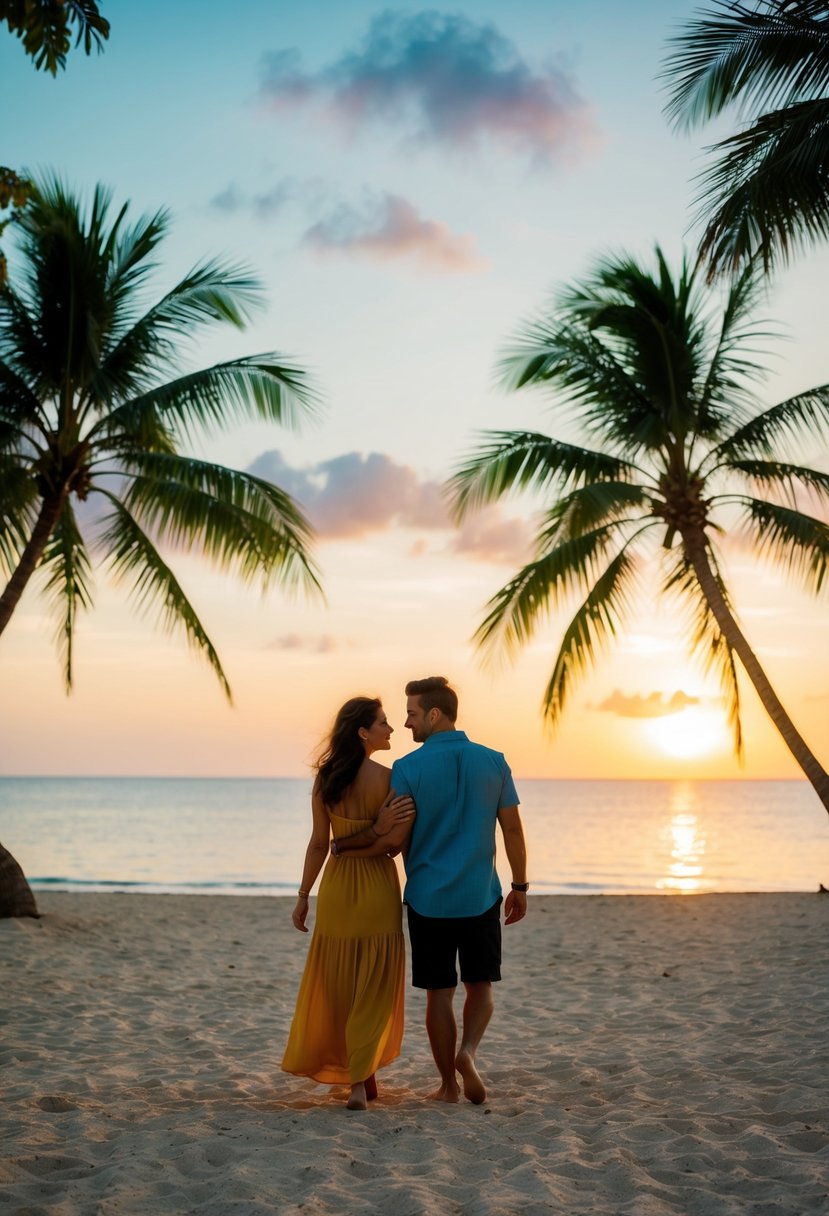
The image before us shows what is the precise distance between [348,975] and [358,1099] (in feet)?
1.64

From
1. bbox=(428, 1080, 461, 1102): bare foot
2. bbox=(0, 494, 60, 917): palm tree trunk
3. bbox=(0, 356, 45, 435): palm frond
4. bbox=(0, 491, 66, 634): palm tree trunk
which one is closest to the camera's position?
bbox=(428, 1080, 461, 1102): bare foot

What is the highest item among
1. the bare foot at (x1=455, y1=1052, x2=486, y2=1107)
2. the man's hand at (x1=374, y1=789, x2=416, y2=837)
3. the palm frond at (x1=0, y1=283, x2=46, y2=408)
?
the palm frond at (x1=0, y1=283, x2=46, y2=408)

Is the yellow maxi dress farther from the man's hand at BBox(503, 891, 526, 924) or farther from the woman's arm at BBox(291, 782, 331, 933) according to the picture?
the man's hand at BBox(503, 891, 526, 924)

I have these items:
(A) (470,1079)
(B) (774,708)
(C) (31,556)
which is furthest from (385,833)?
(B) (774,708)

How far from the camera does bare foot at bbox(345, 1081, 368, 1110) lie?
14.2 feet

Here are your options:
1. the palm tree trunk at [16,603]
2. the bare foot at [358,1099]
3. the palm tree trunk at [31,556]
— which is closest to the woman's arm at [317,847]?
the bare foot at [358,1099]

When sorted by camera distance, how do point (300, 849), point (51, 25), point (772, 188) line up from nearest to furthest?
point (51, 25)
point (772, 188)
point (300, 849)

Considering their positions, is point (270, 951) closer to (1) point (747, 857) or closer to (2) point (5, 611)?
(2) point (5, 611)

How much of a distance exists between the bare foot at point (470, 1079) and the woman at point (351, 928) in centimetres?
29

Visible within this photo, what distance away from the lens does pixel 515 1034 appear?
248 inches

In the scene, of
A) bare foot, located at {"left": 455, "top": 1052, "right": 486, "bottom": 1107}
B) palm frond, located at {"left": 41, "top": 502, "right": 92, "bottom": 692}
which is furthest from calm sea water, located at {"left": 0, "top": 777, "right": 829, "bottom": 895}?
bare foot, located at {"left": 455, "top": 1052, "right": 486, "bottom": 1107}

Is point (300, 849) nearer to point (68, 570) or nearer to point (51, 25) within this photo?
point (68, 570)

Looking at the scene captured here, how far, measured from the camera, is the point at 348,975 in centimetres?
438

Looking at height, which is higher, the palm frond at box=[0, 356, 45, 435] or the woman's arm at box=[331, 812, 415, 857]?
the palm frond at box=[0, 356, 45, 435]
